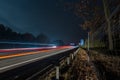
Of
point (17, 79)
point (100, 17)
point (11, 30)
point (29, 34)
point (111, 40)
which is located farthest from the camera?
point (29, 34)

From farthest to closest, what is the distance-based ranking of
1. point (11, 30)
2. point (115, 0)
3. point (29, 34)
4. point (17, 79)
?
point (29, 34) → point (11, 30) → point (115, 0) → point (17, 79)

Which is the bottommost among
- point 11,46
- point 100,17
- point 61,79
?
point 61,79

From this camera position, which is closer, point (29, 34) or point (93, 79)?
point (93, 79)

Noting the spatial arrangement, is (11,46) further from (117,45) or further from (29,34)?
(29,34)

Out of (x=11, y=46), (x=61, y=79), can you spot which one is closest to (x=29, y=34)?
(x=11, y=46)

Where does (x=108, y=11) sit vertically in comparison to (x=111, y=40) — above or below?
above

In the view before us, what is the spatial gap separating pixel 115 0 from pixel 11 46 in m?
23.2

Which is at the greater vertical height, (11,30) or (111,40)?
(11,30)

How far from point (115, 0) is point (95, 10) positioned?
195 inches

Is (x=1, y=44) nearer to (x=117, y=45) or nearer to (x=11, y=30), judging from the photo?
(x=117, y=45)

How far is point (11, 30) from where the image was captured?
14000 cm

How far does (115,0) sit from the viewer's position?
31219 mm

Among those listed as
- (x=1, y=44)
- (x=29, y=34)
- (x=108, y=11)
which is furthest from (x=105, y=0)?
(x=29, y=34)

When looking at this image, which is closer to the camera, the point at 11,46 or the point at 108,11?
the point at 108,11
